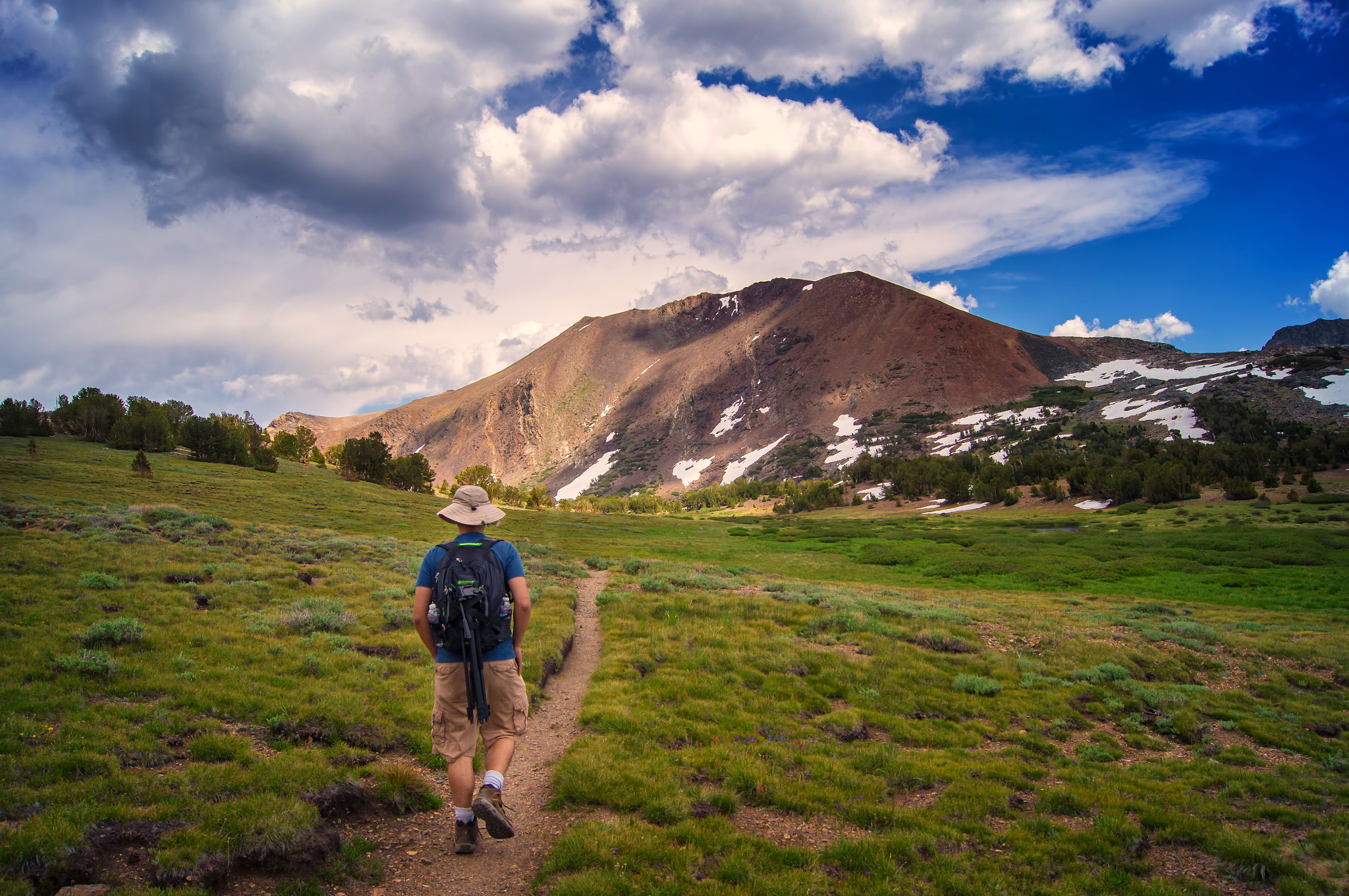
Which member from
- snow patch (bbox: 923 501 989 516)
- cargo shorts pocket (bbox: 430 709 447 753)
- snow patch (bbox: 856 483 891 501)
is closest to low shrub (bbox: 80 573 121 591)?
cargo shorts pocket (bbox: 430 709 447 753)

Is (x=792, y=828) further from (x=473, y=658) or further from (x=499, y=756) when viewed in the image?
(x=473, y=658)

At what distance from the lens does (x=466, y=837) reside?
22.0 feet

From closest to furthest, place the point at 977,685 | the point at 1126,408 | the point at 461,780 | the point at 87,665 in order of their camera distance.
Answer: the point at 461,780
the point at 87,665
the point at 977,685
the point at 1126,408

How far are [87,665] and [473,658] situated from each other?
8.35m

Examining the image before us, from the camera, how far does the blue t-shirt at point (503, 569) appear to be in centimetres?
693

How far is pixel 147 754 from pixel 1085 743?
54.8ft

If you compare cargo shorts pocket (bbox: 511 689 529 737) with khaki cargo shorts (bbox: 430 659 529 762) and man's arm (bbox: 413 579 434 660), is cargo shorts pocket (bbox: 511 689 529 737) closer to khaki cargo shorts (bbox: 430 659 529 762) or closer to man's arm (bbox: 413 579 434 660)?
khaki cargo shorts (bbox: 430 659 529 762)

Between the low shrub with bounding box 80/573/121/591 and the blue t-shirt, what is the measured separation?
13.9 m

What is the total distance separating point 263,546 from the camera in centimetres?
2453

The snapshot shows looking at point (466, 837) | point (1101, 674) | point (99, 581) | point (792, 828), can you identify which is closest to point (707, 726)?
point (792, 828)

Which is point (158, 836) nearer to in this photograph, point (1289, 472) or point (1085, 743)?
point (1085, 743)

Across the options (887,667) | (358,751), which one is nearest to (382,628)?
(358,751)

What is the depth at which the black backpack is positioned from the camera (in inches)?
265

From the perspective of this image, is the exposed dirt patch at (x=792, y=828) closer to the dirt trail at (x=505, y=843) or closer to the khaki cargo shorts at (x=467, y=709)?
the dirt trail at (x=505, y=843)
